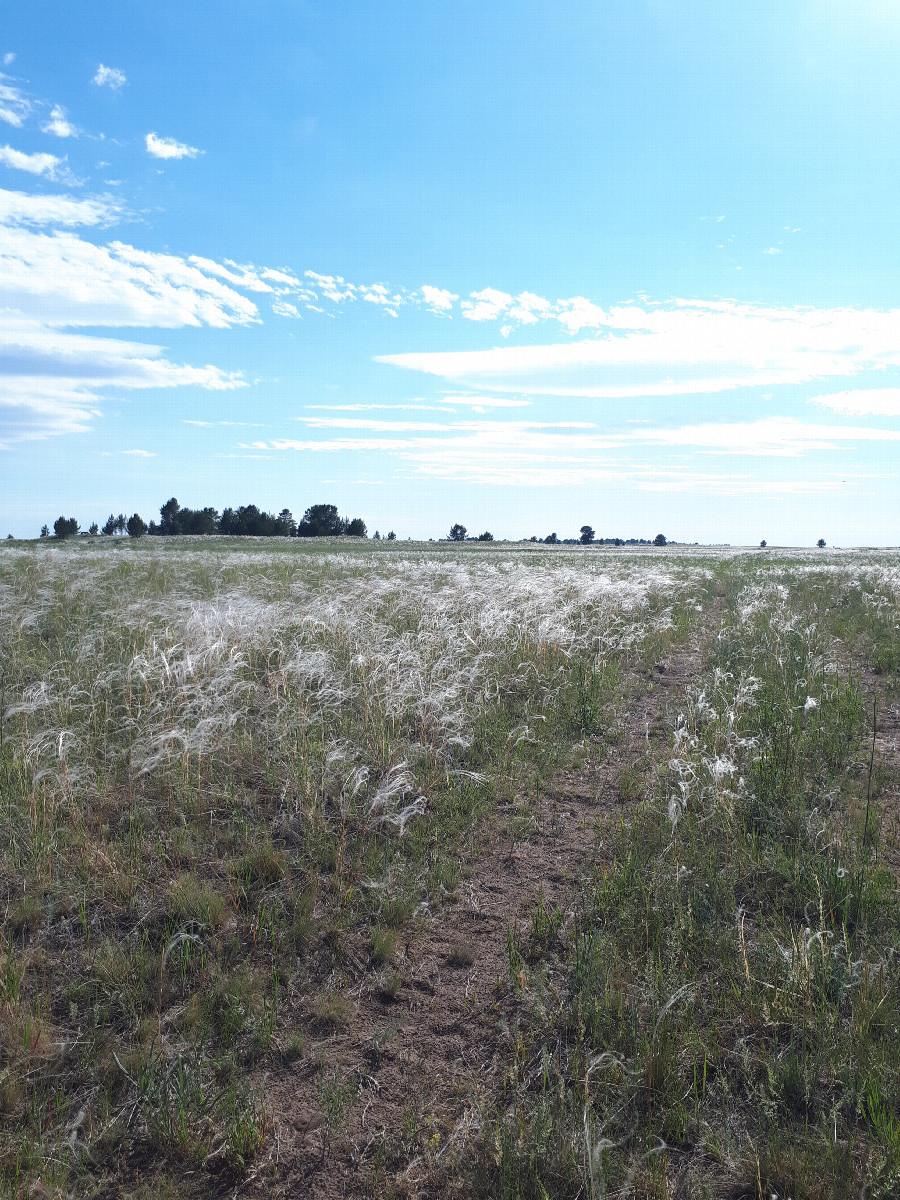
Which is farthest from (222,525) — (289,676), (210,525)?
(289,676)

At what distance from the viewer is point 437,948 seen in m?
3.74

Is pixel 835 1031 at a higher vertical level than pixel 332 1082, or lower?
higher

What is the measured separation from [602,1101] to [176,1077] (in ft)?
5.72

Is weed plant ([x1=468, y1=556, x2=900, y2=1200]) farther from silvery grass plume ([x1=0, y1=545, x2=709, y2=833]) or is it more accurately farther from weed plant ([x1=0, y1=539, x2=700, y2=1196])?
silvery grass plume ([x1=0, y1=545, x2=709, y2=833])

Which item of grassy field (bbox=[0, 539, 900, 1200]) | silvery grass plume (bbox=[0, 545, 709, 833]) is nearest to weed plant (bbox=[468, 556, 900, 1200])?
grassy field (bbox=[0, 539, 900, 1200])

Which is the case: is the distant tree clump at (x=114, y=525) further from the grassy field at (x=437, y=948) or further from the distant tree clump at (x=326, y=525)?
the grassy field at (x=437, y=948)

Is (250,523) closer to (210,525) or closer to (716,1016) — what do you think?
(210,525)

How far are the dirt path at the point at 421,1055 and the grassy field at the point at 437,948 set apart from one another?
0.01m

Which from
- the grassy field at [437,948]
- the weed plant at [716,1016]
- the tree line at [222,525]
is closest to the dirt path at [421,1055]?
the grassy field at [437,948]

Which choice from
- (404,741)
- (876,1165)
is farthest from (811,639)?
(876,1165)

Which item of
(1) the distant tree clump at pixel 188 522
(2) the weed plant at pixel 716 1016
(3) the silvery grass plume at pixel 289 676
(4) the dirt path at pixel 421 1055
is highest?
(1) the distant tree clump at pixel 188 522

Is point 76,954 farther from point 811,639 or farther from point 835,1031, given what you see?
point 811,639

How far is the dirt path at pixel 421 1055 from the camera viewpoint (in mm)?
2516

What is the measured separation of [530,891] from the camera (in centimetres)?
428
